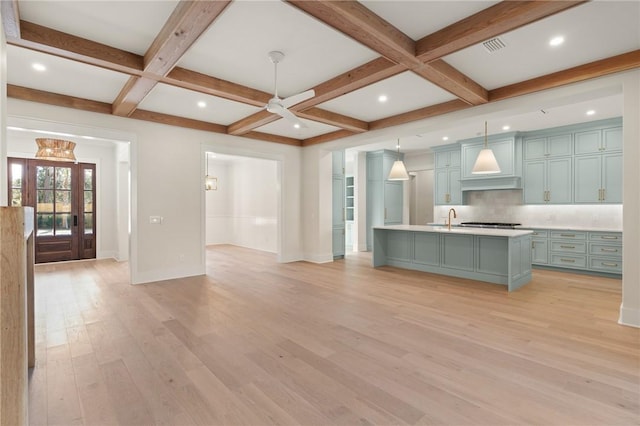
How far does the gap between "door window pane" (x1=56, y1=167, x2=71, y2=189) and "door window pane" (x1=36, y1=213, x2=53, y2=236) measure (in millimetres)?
704

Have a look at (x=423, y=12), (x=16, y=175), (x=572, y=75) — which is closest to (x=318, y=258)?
(x=572, y=75)

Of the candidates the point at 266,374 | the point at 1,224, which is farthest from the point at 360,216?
the point at 1,224

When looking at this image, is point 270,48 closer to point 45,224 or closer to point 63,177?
point 63,177

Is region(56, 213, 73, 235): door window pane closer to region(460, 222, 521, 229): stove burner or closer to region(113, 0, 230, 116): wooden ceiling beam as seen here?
region(113, 0, 230, 116): wooden ceiling beam

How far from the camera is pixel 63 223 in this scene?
737cm

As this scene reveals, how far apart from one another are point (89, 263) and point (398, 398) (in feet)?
25.1

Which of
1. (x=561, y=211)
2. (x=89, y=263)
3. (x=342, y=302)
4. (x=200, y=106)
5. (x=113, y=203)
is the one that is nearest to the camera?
(x=342, y=302)

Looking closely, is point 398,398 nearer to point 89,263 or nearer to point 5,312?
point 5,312

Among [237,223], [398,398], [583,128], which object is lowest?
[398,398]

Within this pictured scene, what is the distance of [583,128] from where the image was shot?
6.10 metres

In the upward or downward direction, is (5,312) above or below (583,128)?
below

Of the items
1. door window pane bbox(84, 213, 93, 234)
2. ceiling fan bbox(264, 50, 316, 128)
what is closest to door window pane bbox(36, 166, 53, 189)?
door window pane bbox(84, 213, 93, 234)

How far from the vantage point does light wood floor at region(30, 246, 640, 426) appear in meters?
2.02

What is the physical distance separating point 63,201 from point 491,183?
386 inches
